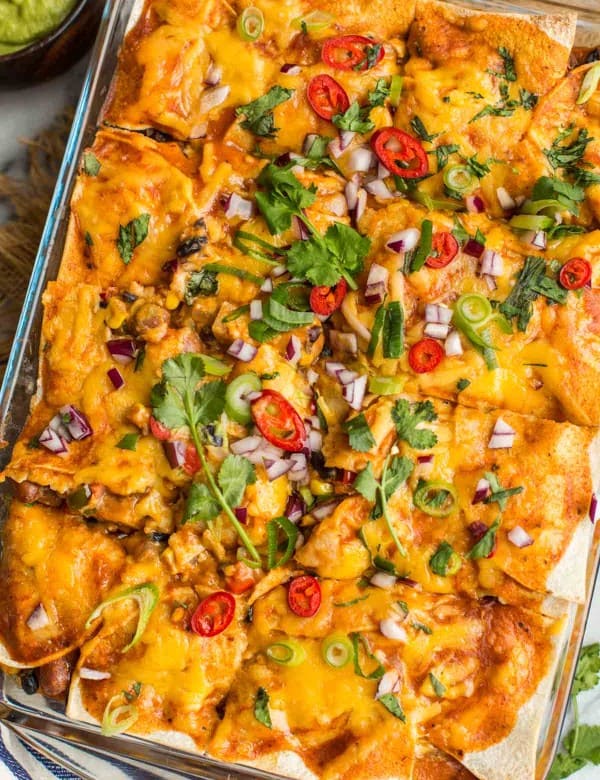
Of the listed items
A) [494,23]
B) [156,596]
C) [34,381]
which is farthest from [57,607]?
[494,23]

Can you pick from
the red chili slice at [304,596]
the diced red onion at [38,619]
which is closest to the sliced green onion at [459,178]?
the red chili slice at [304,596]

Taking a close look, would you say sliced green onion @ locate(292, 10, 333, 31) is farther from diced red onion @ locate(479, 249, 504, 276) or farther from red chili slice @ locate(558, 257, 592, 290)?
red chili slice @ locate(558, 257, 592, 290)

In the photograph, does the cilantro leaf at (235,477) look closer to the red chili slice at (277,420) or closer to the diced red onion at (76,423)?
the red chili slice at (277,420)

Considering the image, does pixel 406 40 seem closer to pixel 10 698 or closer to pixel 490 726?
pixel 490 726

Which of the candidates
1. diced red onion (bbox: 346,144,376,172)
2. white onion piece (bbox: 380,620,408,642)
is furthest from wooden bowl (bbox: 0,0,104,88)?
white onion piece (bbox: 380,620,408,642)

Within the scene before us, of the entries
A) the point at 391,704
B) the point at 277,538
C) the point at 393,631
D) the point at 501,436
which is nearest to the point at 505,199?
the point at 501,436

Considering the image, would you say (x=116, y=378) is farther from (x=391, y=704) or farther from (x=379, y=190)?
Result: (x=391, y=704)

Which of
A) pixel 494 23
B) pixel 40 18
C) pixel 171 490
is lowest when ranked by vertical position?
pixel 171 490
